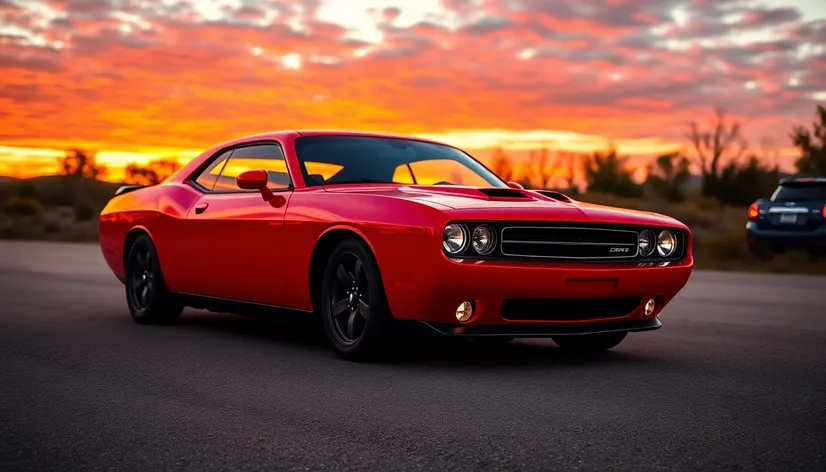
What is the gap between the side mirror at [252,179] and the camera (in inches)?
289

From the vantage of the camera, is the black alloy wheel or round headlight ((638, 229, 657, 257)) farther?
round headlight ((638, 229, 657, 257))

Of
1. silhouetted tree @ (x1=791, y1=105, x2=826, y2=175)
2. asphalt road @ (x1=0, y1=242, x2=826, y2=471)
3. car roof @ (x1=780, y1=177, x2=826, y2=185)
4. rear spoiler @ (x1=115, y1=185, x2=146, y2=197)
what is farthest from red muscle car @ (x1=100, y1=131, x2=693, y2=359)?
silhouetted tree @ (x1=791, y1=105, x2=826, y2=175)

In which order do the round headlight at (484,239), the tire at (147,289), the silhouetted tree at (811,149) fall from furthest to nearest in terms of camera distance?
the silhouetted tree at (811,149)
the tire at (147,289)
the round headlight at (484,239)

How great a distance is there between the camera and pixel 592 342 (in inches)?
298

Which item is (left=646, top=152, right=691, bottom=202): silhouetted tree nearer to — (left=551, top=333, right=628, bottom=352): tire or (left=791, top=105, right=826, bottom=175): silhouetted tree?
(left=791, top=105, right=826, bottom=175): silhouetted tree

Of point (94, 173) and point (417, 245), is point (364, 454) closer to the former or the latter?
point (417, 245)

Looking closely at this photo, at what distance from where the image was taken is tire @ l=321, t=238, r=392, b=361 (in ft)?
21.1

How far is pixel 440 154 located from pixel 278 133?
1.20 m

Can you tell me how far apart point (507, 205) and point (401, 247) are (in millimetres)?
700

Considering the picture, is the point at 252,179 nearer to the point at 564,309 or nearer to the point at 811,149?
the point at 564,309

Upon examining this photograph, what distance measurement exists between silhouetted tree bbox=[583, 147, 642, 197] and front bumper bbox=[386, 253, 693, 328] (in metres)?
61.6

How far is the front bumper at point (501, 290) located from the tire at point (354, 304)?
0.40ft

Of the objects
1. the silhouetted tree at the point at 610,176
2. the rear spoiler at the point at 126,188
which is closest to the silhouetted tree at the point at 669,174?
→ the silhouetted tree at the point at 610,176

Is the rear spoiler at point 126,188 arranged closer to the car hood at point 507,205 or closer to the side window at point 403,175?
the side window at point 403,175
